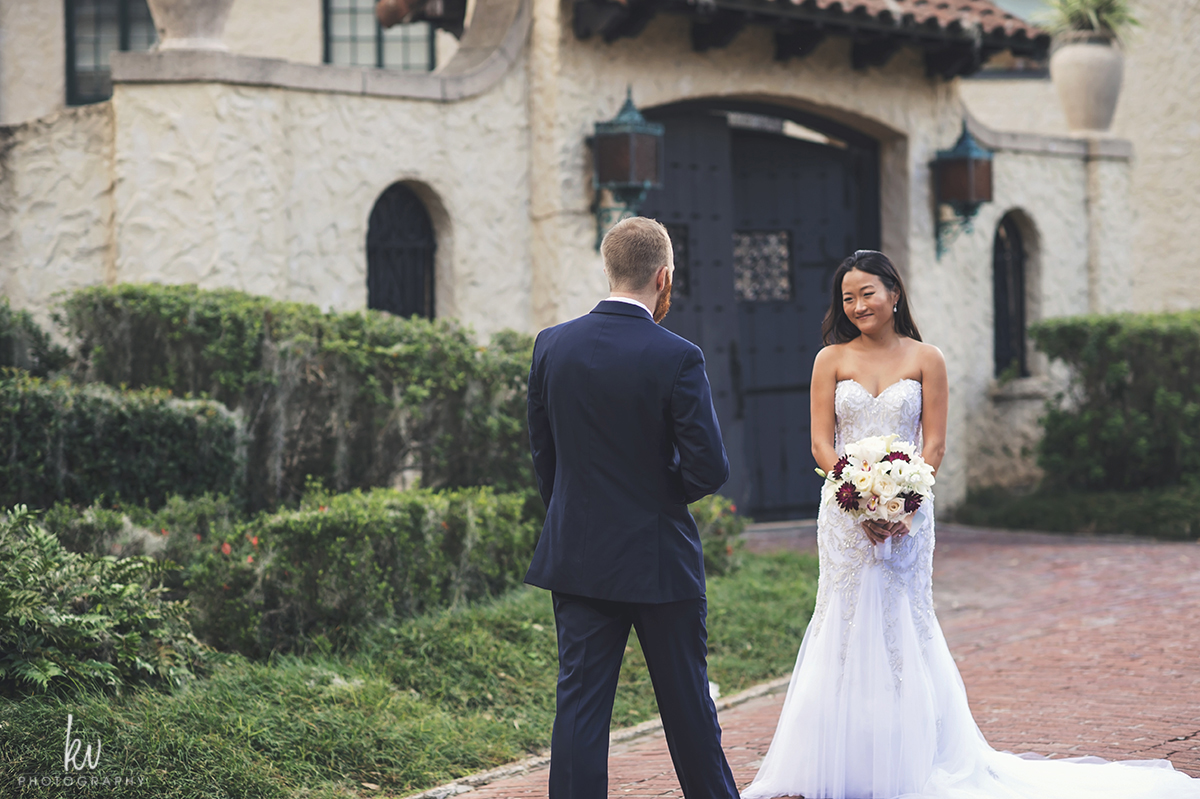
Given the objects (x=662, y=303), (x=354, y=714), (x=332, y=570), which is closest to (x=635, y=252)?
(x=662, y=303)

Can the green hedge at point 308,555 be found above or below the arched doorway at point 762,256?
below

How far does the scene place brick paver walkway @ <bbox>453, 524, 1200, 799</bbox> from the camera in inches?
199

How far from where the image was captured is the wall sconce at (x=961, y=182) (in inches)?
458

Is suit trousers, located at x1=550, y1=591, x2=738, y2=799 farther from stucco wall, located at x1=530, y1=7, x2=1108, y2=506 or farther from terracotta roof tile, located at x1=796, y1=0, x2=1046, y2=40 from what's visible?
terracotta roof tile, located at x1=796, y1=0, x2=1046, y2=40

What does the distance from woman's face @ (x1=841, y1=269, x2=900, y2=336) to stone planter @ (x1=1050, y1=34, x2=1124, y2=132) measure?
9544 mm

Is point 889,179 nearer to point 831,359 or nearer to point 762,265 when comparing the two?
point 762,265

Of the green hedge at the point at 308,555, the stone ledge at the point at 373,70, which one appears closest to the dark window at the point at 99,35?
the stone ledge at the point at 373,70

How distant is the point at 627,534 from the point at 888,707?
1.44m

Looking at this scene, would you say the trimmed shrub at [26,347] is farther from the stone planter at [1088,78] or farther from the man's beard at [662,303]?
the stone planter at [1088,78]

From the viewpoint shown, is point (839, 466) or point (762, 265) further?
point (762, 265)

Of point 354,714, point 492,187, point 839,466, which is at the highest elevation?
point 492,187

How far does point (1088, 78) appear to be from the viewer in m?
13.0

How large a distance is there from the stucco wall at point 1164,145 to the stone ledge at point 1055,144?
288 cm

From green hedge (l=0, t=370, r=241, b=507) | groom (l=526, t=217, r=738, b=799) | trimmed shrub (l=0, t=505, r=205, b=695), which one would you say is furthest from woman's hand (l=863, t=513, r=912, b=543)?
green hedge (l=0, t=370, r=241, b=507)
